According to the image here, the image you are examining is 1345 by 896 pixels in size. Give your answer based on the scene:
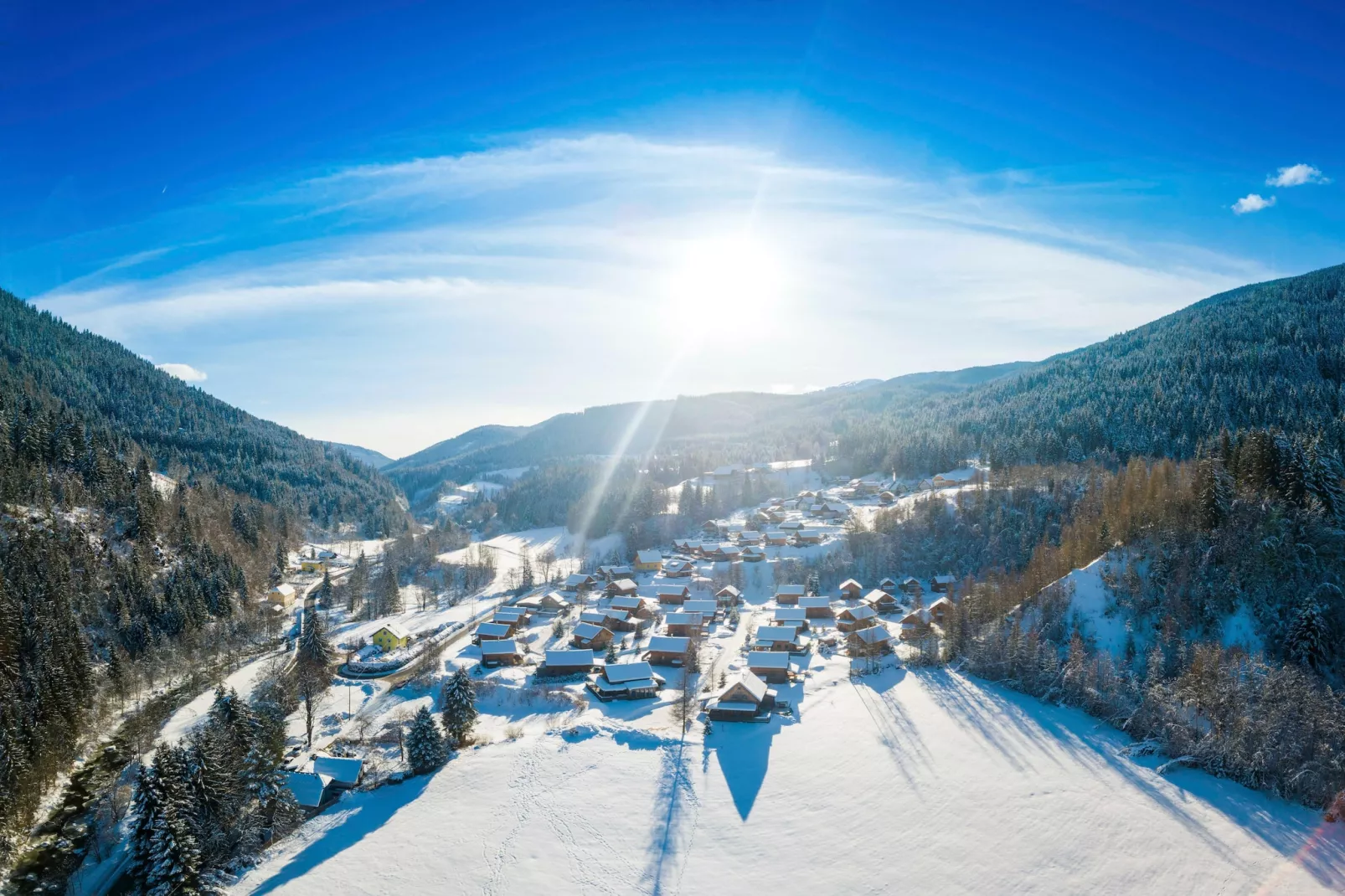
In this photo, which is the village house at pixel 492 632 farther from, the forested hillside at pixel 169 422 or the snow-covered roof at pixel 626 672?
the forested hillside at pixel 169 422

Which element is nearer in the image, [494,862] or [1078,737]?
[494,862]

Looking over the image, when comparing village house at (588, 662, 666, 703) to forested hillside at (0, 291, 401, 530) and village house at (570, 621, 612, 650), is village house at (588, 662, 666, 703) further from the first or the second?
forested hillside at (0, 291, 401, 530)

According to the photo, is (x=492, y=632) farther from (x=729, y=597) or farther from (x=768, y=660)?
(x=768, y=660)

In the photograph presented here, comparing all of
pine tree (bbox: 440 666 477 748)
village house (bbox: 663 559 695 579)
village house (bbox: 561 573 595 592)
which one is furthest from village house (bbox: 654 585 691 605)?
pine tree (bbox: 440 666 477 748)

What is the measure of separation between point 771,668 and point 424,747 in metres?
22.7

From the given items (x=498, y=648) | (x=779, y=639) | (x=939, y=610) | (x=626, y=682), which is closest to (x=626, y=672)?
(x=626, y=682)

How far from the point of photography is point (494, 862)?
23266mm

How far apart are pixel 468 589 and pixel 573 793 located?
178ft

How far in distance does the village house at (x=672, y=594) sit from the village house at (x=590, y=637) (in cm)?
1356

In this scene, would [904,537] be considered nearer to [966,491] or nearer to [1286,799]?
[966,491]

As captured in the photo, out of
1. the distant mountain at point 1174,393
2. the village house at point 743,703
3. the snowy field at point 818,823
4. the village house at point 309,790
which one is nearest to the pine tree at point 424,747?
the snowy field at point 818,823

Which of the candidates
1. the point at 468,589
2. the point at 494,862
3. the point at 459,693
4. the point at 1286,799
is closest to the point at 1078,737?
the point at 1286,799

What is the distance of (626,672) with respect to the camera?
136ft

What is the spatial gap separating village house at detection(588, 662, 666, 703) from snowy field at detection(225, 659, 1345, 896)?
655 centimetres
